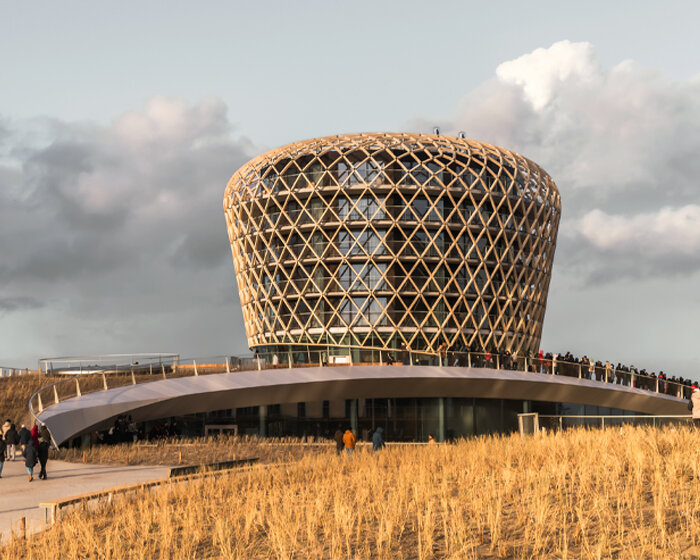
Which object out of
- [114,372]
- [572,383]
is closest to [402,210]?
[572,383]

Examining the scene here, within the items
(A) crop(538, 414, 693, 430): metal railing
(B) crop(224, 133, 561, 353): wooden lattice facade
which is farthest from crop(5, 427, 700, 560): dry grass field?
(B) crop(224, 133, 561, 353): wooden lattice facade

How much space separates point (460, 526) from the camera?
376 inches

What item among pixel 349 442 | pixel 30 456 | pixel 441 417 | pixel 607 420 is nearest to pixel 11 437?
pixel 30 456

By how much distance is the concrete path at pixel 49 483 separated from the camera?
46.3 feet

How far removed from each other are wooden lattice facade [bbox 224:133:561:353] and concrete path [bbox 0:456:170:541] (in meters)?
37.3

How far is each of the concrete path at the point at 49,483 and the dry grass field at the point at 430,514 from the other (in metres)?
1.62

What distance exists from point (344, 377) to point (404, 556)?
3261 cm

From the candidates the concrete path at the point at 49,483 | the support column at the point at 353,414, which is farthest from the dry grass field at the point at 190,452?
the support column at the point at 353,414

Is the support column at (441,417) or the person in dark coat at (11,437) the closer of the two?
the person in dark coat at (11,437)

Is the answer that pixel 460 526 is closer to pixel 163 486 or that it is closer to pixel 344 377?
pixel 163 486

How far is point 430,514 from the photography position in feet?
35.3

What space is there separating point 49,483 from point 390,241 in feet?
143

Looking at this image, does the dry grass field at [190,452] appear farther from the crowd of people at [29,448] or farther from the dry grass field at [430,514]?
the dry grass field at [430,514]

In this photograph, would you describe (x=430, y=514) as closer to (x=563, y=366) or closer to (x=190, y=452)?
(x=190, y=452)
